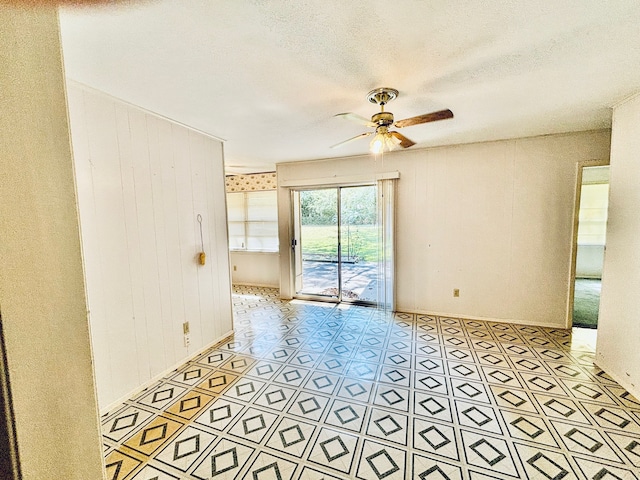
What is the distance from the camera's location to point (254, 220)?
221 inches

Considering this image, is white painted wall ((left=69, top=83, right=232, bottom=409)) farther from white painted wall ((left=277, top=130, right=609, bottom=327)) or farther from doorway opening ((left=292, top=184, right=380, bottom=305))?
white painted wall ((left=277, top=130, right=609, bottom=327))

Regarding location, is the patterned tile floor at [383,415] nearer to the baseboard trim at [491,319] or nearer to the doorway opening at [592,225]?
the baseboard trim at [491,319]

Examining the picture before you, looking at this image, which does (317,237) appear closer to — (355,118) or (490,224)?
(490,224)

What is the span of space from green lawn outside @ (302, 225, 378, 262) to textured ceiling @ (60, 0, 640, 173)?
1927 millimetres

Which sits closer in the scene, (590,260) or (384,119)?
(384,119)

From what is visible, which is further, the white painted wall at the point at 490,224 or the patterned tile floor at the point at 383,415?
the white painted wall at the point at 490,224

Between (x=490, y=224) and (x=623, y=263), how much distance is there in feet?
4.43

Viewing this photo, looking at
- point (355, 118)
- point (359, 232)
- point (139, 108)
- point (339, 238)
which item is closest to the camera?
point (355, 118)

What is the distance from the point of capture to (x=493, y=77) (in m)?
1.87

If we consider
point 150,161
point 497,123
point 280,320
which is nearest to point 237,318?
point 280,320

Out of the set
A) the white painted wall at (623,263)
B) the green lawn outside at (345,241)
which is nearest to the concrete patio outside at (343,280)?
the green lawn outside at (345,241)

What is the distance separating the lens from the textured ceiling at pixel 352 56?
1.27 m

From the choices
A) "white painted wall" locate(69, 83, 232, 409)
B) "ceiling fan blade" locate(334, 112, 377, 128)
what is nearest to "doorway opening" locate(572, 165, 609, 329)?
"ceiling fan blade" locate(334, 112, 377, 128)

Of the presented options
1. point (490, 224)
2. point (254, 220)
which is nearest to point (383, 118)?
point (490, 224)
